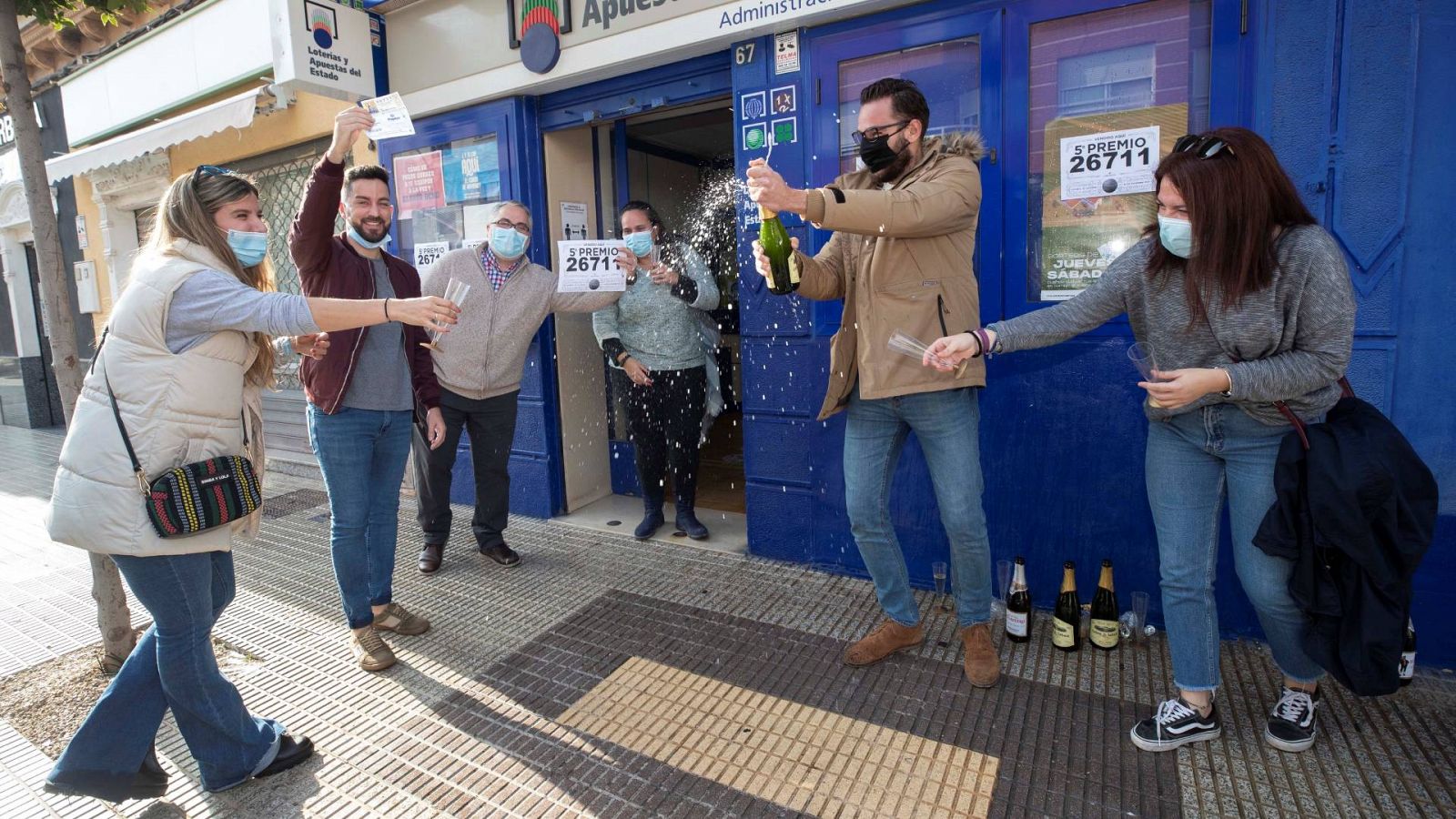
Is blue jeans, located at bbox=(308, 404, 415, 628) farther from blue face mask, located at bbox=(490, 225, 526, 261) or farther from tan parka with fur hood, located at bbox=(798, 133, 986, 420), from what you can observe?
tan parka with fur hood, located at bbox=(798, 133, 986, 420)

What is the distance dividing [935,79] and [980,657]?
2.56m

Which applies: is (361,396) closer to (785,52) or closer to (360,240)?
(360,240)

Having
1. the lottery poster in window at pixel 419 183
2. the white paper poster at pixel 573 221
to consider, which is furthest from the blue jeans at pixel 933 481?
the lottery poster in window at pixel 419 183

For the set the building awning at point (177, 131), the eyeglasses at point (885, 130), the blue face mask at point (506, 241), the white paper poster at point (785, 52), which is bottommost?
the blue face mask at point (506, 241)

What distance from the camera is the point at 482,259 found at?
14.5 feet

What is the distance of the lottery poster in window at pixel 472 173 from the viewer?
5234 millimetres

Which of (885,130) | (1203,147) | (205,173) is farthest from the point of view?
(885,130)

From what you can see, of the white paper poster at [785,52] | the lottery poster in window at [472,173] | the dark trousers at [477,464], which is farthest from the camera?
the lottery poster in window at [472,173]

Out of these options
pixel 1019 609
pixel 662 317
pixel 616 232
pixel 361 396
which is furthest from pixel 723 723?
pixel 616 232

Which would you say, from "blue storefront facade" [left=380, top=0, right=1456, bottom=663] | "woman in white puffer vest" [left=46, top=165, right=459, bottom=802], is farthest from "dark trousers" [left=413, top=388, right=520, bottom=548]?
"woman in white puffer vest" [left=46, top=165, right=459, bottom=802]

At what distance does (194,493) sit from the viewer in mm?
2240

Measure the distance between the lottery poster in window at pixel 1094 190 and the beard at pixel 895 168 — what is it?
857 millimetres

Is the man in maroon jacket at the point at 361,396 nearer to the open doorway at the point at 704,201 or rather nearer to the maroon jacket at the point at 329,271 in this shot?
the maroon jacket at the point at 329,271

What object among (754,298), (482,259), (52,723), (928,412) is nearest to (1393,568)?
(928,412)
